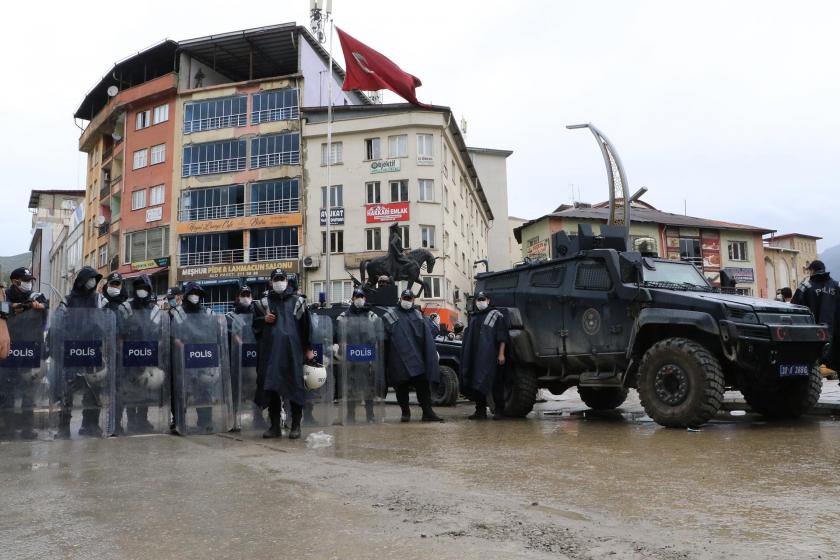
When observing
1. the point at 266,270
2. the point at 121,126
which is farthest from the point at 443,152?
the point at 121,126

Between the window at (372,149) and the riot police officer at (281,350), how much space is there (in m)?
32.7

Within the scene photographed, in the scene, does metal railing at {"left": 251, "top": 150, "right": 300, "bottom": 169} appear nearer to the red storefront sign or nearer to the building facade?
→ the red storefront sign

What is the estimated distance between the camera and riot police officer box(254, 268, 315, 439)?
7664 millimetres

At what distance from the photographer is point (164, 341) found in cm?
815

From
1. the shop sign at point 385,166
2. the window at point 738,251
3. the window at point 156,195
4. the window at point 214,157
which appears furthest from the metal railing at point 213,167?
the window at point 738,251

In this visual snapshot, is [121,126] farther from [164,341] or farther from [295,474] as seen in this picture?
[295,474]

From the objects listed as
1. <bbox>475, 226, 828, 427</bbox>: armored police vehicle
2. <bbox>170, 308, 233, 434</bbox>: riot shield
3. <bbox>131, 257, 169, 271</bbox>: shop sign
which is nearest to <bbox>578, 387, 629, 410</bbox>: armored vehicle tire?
<bbox>475, 226, 828, 427</bbox>: armored police vehicle

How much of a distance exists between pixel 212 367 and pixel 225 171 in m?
35.6

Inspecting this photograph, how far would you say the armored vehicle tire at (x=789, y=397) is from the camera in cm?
846

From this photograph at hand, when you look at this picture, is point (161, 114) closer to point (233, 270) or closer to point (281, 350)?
point (233, 270)

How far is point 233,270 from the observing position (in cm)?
4034

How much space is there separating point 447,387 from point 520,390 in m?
2.57

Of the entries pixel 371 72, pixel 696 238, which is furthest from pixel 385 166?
pixel 696 238

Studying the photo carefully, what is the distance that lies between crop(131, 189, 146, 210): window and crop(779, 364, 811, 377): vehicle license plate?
43.1 metres
